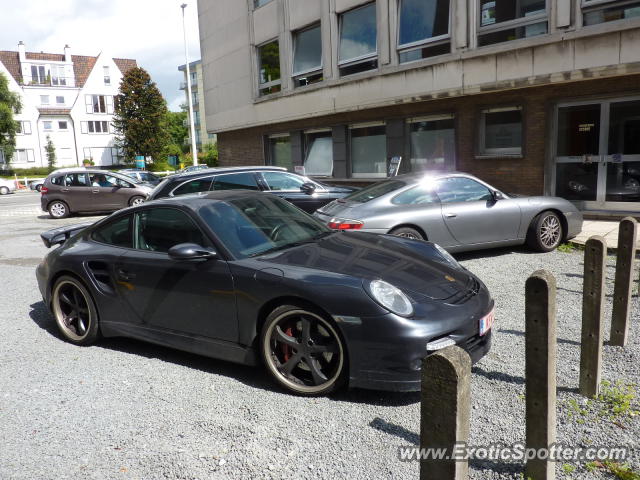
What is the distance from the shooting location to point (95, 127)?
62.8 meters

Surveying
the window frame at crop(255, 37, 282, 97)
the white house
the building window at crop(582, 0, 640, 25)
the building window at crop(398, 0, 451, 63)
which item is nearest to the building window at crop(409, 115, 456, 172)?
the building window at crop(398, 0, 451, 63)

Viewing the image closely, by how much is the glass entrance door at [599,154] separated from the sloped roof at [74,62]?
62.5m

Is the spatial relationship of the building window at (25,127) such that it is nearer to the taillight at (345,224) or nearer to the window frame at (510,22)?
the window frame at (510,22)

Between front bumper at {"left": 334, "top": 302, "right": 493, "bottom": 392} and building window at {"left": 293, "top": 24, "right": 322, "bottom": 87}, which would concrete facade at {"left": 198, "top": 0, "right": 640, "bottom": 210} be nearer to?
building window at {"left": 293, "top": 24, "right": 322, "bottom": 87}

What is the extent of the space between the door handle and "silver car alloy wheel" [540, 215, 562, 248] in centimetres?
630

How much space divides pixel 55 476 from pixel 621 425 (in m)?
3.25

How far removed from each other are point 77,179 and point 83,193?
0.53 meters

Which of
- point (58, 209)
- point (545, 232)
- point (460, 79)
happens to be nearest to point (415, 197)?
point (545, 232)

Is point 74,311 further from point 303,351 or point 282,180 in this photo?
point 282,180

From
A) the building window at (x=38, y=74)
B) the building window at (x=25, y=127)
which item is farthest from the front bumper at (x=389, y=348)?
the building window at (x=38, y=74)

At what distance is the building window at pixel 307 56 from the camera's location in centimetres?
1778

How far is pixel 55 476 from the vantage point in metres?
2.78

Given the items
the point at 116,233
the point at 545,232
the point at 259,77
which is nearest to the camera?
the point at 116,233

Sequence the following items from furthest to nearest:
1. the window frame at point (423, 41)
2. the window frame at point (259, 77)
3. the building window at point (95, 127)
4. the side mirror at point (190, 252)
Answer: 1. the building window at point (95, 127)
2. the window frame at point (259, 77)
3. the window frame at point (423, 41)
4. the side mirror at point (190, 252)
